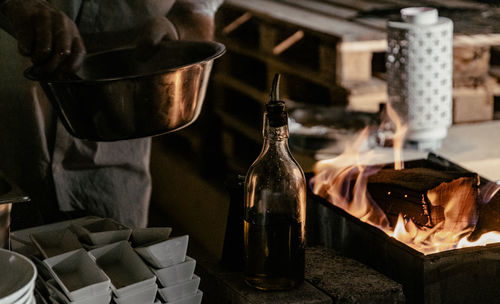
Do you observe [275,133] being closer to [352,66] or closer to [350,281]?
[350,281]

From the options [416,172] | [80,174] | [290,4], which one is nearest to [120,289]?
[416,172]

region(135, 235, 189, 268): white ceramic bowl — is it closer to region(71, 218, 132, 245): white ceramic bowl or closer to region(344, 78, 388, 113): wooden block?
region(71, 218, 132, 245): white ceramic bowl

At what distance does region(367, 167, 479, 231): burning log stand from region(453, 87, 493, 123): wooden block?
4.88 ft

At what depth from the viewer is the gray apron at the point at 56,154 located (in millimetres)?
2438

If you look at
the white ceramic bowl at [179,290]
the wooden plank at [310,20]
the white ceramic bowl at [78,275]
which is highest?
the wooden plank at [310,20]

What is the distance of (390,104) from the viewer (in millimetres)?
2867

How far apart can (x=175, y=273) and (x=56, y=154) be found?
A: 118 cm

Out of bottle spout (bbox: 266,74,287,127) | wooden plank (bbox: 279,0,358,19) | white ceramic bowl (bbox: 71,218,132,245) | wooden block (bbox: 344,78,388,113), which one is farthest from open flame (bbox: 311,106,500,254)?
wooden plank (bbox: 279,0,358,19)

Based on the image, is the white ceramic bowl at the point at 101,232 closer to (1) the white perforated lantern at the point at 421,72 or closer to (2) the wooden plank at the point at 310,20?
(1) the white perforated lantern at the point at 421,72

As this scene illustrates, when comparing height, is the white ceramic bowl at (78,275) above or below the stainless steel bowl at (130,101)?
below

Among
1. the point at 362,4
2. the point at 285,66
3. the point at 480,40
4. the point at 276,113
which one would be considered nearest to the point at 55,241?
the point at 276,113

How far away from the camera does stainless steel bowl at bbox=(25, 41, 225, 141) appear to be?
1494 mm

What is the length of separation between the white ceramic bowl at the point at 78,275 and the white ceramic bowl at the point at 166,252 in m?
0.09

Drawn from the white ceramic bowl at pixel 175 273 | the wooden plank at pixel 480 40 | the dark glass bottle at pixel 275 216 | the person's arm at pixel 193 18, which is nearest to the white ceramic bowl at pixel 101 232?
the white ceramic bowl at pixel 175 273
